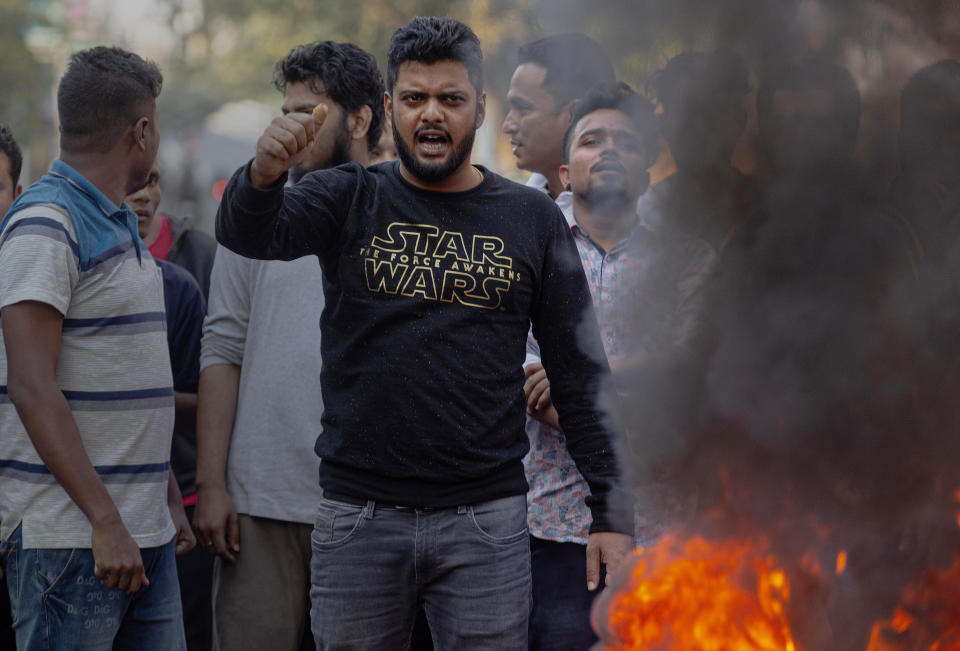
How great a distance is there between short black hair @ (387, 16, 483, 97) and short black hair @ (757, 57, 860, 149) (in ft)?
Result: 3.10

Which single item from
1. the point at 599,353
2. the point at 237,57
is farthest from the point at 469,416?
the point at 237,57

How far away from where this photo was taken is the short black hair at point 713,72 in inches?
123

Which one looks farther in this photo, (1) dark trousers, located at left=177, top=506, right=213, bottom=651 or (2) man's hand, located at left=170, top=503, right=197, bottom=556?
(1) dark trousers, located at left=177, top=506, right=213, bottom=651

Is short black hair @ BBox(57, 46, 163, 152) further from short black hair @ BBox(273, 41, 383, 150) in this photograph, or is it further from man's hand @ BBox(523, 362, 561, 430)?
man's hand @ BBox(523, 362, 561, 430)

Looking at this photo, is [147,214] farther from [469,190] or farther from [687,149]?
[687,149]

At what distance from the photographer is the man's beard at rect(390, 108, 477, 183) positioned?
279cm

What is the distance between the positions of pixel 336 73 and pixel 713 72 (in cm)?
147

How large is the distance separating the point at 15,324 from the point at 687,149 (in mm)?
2119

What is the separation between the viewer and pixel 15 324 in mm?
2680

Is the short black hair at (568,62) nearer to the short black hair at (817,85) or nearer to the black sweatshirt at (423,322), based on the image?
the short black hair at (817,85)

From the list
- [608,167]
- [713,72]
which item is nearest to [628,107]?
[608,167]

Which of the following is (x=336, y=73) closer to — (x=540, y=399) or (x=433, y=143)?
(x=433, y=143)

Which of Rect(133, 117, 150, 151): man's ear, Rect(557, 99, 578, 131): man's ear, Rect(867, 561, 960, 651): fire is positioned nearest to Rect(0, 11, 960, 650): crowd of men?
Rect(133, 117, 150, 151): man's ear

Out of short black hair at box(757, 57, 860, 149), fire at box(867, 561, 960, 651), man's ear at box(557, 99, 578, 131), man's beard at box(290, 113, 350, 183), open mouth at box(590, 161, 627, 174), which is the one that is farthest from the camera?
man's ear at box(557, 99, 578, 131)
